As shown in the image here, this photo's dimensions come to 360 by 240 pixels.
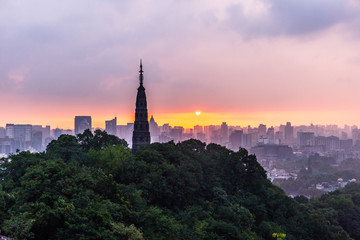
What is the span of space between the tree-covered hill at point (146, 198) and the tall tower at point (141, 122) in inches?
68.0

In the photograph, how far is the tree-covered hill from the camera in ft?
32.5

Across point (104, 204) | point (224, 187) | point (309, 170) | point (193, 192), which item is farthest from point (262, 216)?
point (309, 170)

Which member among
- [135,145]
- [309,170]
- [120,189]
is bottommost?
[309,170]

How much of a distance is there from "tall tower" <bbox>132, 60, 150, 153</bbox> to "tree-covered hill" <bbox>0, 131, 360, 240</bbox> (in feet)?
5.67

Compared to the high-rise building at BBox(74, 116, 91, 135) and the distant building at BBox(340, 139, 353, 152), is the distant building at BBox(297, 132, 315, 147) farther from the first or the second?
the high-rise building at BBox(74, 116, 91, 135)

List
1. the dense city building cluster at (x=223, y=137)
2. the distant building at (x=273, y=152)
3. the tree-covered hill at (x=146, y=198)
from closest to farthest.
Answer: the tree-covered hill at (x=146, y=198)
the dense city building cluster at (x=223, y=137)
the distant building at (x=273, y=152)

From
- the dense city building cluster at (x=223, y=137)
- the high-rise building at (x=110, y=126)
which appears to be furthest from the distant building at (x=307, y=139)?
the high-rise building at (x=110, y=126)

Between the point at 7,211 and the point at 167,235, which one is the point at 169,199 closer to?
the point at 167,235

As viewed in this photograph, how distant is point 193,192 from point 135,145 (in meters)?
8.02

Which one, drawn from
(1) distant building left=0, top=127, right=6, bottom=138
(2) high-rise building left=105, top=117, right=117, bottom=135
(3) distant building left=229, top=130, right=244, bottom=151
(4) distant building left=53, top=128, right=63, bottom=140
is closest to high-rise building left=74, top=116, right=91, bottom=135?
(2) high-rise building left=105, top=117, right=117, bottom=135

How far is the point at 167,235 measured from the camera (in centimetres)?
1193

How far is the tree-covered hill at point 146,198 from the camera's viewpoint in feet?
32.5

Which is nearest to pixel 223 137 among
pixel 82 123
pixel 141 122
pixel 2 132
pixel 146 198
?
pixel 82 123

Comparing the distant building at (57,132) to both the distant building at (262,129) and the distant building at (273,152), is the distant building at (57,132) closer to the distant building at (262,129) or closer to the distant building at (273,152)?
the distant building at (273,152)
